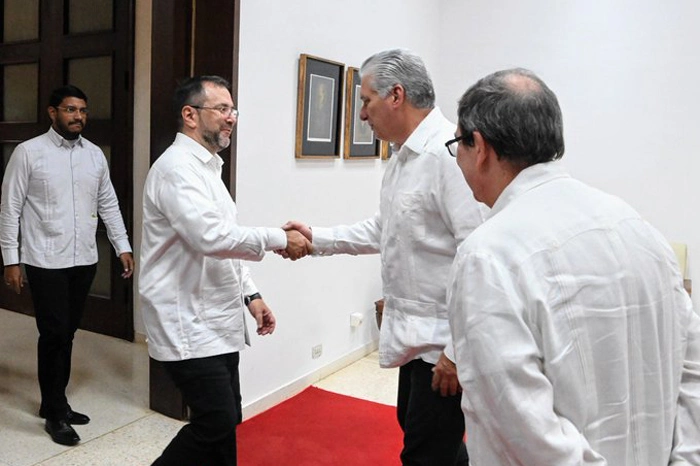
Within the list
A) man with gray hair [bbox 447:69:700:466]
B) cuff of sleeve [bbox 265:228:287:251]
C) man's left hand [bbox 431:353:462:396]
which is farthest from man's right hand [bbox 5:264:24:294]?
man with gray hair [bbox 447:69:700:466]

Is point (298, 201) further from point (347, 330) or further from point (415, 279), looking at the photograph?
point (415, 279)

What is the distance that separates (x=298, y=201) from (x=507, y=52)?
2180 millimetres

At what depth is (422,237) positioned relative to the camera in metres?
1.92

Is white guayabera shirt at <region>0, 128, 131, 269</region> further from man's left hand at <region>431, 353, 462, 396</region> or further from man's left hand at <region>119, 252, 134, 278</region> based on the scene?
man's left hand at <region>431, 353, 462, 396</region>

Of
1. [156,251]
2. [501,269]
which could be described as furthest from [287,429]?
[501,269]

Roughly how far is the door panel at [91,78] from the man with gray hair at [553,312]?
374 centimetres

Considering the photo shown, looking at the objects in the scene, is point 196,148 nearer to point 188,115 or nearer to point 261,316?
point 188,115

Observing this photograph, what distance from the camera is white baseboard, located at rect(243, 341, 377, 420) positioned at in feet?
11.2

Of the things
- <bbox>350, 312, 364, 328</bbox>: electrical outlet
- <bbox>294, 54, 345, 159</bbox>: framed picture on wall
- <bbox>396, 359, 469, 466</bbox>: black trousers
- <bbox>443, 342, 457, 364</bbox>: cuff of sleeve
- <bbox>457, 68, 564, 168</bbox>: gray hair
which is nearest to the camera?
<bbox>457, 68, 564, 168</bbox>: gray hair

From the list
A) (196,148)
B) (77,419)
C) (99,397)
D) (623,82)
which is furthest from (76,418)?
(623,82)

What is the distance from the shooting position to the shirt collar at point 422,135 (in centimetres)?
196

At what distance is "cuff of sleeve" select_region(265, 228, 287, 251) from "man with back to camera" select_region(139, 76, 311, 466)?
0.06 ft

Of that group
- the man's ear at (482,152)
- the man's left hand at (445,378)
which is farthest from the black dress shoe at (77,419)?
the man's ear at (482,152)

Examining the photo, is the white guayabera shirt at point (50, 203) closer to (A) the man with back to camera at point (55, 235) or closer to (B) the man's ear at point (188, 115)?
(A) the man with back to camera at point (55, 235)
